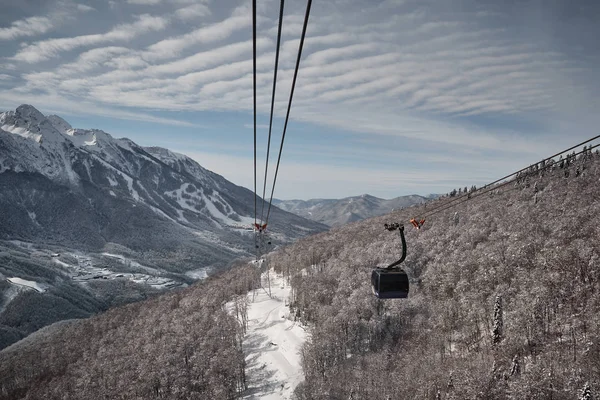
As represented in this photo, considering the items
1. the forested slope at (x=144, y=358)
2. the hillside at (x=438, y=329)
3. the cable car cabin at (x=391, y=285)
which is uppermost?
the cable car cabin at (x=391, y=285)

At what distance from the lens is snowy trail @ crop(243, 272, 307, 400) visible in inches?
2638

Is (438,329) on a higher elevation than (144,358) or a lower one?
higher

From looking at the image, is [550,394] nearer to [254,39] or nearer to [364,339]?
[364,339]

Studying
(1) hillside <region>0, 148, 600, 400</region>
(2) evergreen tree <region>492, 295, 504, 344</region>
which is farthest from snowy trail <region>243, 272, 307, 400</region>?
(2) evergreen tree <region>492, 295, 504, 344</region>

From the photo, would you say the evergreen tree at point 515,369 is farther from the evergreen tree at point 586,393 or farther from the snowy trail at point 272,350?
the snowy trail at point 272,350

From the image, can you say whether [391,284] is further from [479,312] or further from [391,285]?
[479,312]

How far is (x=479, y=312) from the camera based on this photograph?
188 ft

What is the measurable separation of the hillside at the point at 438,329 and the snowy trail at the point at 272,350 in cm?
367

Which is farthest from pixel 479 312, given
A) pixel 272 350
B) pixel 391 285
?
pixel 391 285

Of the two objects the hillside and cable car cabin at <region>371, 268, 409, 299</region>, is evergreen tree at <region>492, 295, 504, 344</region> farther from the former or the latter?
cable car cabin at <region>371, 268, 409, 299</region>

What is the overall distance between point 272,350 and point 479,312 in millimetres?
48527

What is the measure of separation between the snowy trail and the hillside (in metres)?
3.67

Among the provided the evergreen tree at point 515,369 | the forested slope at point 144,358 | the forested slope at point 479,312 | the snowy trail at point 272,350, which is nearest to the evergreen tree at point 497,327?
the forested slope at point 479,312

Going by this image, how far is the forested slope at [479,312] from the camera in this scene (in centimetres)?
4009
